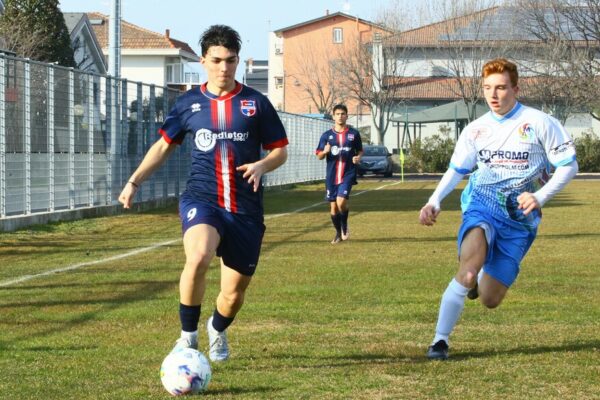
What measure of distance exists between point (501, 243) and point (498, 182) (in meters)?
0.40

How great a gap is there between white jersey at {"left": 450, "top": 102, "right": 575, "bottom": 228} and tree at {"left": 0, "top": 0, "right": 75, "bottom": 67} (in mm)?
35727

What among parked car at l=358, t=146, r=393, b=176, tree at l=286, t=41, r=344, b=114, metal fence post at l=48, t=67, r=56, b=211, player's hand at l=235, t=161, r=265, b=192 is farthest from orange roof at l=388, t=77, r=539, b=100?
player's hand at l=235, t=161, r=265, b=192

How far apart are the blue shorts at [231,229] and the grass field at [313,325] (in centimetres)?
67

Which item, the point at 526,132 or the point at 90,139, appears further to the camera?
the point at 90,139

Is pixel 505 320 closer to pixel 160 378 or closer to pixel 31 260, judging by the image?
pixel 160 378

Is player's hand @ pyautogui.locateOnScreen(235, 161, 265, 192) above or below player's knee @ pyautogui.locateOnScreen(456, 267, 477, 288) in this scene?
above

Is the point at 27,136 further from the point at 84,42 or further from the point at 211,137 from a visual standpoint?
the point at 84,42

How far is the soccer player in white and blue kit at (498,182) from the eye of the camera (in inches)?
310

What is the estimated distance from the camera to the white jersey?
791 cm

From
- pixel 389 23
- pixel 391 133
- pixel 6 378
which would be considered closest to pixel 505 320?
pixel 6 378

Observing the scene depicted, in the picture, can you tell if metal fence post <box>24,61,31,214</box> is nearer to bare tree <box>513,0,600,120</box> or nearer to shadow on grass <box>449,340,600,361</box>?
shadow on grass <box>449,340,600,361</box>

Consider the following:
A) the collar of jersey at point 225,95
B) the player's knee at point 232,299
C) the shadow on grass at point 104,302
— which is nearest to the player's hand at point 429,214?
the player's knee at point 232,299

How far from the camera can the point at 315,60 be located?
104m

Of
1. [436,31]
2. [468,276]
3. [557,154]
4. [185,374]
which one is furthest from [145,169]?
[436,31]
